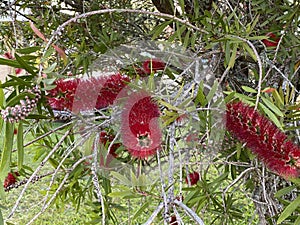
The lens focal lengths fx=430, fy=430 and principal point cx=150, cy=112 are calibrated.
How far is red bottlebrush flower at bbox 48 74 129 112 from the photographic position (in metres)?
0.74

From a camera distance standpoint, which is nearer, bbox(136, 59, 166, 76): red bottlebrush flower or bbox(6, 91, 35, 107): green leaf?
bbox(6, 91, 35, 107): green leaf

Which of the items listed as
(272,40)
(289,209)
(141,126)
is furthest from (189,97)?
(272,40)

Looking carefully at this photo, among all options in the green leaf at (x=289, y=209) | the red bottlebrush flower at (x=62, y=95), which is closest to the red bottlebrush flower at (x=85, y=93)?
the red bottlebrush flower at (x=62, y=95)

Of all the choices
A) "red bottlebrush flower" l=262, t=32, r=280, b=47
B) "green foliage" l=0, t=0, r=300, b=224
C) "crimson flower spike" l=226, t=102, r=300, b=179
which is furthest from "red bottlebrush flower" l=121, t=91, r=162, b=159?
"red bottlebrush flower" l=262, t=32, r=280, b=47

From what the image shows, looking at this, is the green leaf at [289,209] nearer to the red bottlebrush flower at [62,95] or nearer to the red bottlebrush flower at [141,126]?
the red bottlebrush flower at [141,126]

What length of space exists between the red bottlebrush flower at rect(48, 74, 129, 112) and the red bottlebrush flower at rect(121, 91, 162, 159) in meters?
0.05

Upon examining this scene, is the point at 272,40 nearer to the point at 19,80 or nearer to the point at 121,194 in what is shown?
the point at 121,194

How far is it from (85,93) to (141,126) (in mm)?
158

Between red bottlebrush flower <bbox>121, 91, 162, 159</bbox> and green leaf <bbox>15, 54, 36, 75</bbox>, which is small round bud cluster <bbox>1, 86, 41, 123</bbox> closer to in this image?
green leaf <bbox>15, 54, 36, 75</bbox>

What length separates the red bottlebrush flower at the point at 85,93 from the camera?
0.74 m

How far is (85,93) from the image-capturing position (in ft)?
2.60

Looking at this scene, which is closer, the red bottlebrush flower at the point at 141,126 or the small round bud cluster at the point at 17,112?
the small round bud cluster at the point at 17,112

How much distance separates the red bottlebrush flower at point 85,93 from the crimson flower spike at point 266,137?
196 mm

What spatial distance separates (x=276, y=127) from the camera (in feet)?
2.41
